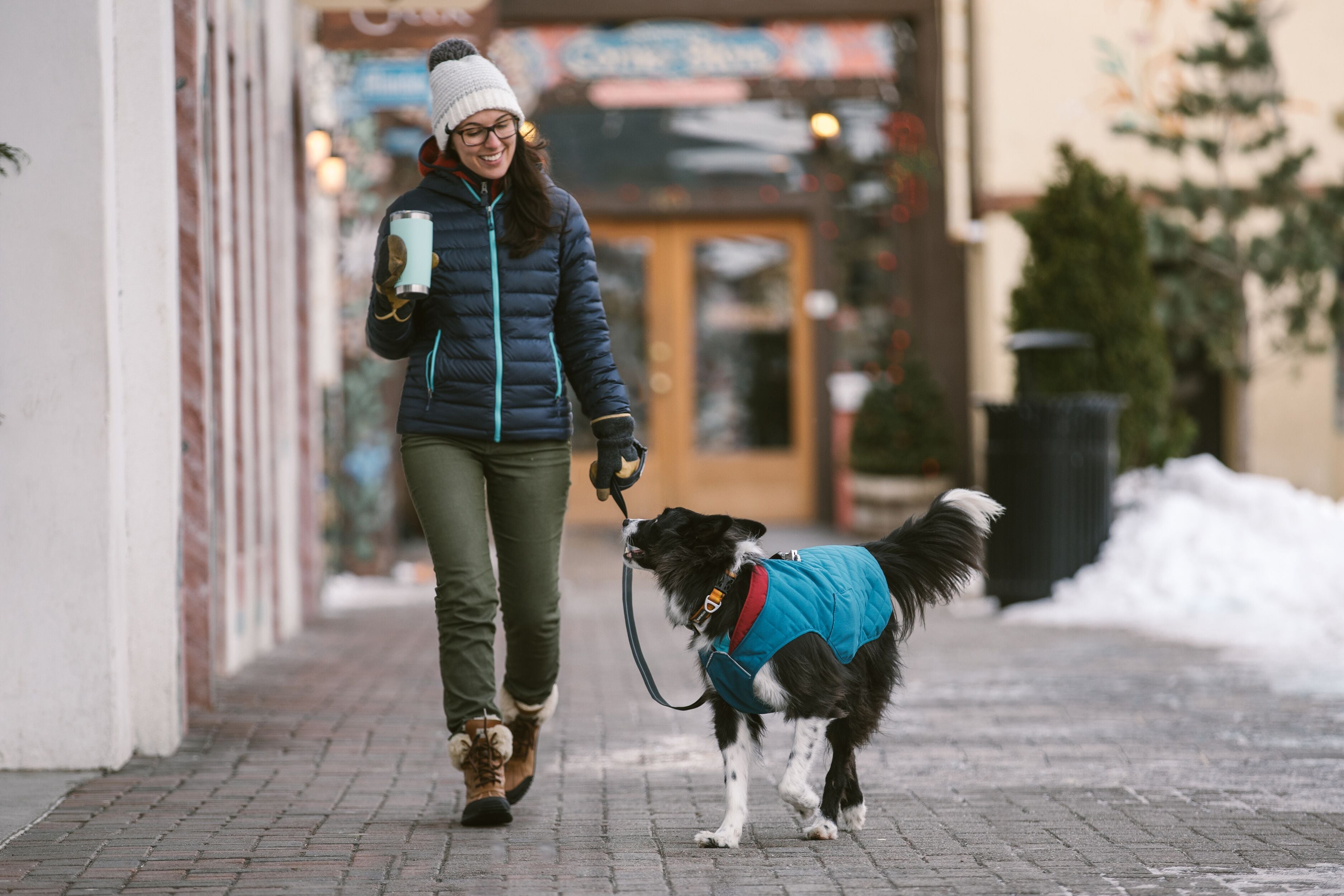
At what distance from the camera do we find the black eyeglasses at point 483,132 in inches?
181

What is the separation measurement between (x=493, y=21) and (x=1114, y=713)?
20.6 ft

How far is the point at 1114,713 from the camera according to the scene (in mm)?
6359

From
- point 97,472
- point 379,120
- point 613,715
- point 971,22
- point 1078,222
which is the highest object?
point 971,22

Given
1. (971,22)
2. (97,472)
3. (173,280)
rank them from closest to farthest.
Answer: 1. (97,472)
2. (173,280)
3. (971,22)

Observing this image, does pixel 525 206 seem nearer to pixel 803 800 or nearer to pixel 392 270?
pixel 392 270

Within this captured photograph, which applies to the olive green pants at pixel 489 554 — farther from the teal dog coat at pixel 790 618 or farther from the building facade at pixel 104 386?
the building facade at pixel 104 386

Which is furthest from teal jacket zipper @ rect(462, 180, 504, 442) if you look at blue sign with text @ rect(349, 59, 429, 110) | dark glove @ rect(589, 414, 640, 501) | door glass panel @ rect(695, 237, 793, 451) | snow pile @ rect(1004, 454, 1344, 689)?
door glass panel @ rect(695, 237, 793, 451)

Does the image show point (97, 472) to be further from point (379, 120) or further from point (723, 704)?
point (379, 120)

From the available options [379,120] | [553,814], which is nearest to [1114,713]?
[553,814]

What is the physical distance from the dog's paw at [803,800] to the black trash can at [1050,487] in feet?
17.7

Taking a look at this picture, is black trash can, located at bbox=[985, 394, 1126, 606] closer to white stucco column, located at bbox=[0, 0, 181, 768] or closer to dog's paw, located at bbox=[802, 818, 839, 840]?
dog's paw, located at bbox=[802, 818, 839, 840]

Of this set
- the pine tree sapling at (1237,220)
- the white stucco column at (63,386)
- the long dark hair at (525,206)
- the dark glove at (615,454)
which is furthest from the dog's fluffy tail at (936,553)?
the pine tree sapling at (1237,220)

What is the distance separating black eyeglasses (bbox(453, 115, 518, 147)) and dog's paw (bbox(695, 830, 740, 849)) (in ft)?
6.59

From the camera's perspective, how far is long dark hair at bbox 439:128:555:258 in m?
4.67
